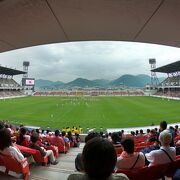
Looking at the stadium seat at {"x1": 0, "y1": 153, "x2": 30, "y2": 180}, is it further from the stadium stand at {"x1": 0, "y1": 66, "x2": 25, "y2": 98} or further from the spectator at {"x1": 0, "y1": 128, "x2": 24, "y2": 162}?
the stadium stand at {"x1": 0, "y1": 66, "x2": 25, "y2": 98}

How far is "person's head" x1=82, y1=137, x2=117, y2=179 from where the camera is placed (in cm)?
175

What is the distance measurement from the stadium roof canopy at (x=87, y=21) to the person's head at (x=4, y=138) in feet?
4.39

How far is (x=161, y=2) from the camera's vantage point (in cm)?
274

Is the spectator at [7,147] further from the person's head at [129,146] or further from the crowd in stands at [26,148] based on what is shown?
the person's head at [129,146]

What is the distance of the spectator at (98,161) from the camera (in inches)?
68.7

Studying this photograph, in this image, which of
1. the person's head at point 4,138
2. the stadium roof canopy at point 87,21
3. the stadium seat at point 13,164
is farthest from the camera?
the stadium seat at point 13,164

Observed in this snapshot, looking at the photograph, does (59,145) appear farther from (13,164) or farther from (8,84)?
(8,84)

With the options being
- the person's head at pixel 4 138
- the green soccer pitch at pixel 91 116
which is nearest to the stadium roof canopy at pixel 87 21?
the person's head at pixel 4 138

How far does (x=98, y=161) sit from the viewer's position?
175 cm

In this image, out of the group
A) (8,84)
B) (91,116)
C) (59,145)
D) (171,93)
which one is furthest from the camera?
(8,84)

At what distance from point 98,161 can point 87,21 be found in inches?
→ 86.4

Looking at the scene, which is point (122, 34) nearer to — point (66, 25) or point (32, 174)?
point (66, 25)

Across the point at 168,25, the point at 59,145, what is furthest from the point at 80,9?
the point at 59,145

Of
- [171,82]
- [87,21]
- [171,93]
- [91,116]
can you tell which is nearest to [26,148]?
[87,21]
